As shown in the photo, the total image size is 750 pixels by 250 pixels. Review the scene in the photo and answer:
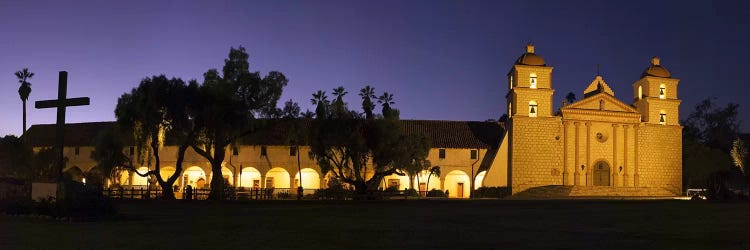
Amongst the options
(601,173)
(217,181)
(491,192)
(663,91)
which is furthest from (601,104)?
(217,181)

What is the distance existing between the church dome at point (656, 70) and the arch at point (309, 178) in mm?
26653

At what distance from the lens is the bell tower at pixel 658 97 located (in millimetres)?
58531

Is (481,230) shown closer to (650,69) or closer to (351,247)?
(351,247)

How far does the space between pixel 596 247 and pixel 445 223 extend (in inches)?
275

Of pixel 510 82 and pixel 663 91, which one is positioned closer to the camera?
pixel 510 82

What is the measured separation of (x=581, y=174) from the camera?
5619 centimetres

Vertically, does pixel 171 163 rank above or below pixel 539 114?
below

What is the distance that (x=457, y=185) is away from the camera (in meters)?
59.0

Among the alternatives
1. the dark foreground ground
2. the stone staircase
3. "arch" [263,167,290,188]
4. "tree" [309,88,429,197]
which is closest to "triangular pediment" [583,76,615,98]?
the stone staircase

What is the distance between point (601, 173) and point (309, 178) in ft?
72.4

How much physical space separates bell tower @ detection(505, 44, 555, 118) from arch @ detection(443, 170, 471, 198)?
618cm

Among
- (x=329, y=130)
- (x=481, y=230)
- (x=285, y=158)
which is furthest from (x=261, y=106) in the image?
(x=481, y=230)

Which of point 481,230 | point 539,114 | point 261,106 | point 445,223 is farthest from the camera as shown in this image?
point 539,114

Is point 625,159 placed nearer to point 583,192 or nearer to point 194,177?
point 583,192
